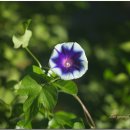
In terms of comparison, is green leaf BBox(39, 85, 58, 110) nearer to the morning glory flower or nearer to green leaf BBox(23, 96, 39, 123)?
green leaf BBox(23, 96, 39, 123)

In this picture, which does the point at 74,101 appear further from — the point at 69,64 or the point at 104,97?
the point at 69,64

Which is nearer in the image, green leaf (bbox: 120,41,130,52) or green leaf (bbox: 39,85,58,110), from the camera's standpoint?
green leaf (bbox: 39,85,58,110)

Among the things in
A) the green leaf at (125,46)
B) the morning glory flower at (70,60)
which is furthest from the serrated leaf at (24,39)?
the green leaf at (125,46)

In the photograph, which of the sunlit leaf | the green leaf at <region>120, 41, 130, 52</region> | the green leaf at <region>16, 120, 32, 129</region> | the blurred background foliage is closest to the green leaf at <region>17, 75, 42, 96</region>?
the sunlit leaf

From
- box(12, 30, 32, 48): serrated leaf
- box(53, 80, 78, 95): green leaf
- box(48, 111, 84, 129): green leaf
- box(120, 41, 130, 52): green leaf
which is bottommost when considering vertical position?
box(48, 111, 84, 129): green leaf

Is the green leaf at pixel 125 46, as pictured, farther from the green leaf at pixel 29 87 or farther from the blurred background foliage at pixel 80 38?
the green leaf at pixel 29 87

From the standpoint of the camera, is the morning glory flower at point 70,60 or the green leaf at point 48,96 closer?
the green leaf at point 48,96

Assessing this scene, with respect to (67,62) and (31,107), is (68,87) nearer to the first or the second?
(31,107)
